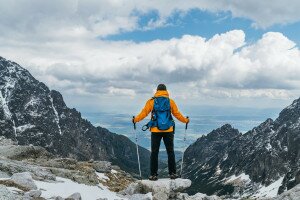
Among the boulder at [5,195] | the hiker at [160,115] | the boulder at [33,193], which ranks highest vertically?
the hiker at [160,115]

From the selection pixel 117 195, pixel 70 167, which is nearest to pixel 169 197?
pixel 117 195

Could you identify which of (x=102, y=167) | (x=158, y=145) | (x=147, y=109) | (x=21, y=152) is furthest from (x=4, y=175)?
(x=21, y=152)

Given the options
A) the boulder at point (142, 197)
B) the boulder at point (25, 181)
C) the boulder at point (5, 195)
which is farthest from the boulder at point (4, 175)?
the boulder at point (142, 197)

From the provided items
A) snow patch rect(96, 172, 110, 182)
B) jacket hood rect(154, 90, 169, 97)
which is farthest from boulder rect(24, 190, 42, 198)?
snow patch rect(96, 172, 110, 182)

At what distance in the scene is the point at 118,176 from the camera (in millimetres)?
32812

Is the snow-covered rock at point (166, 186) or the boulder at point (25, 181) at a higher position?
the boulder at point (25, 181)

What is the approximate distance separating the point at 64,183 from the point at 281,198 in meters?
11.1

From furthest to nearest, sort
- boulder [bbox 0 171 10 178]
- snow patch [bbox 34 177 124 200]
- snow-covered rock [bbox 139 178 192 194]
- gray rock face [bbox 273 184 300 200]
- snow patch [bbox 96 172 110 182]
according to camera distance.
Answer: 1. snow patch [bbox 96 172 110 182]
2. snow-covered rock [bbox 139 178 192 194]
3. boulder [bbox 0 171 10 178]
4. snow patch [bbox 34 177 124 200]
5. gray rock face [bbox 273 184 300 200]

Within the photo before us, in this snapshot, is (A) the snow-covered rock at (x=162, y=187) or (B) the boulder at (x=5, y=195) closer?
(B) the boulder at (x=5, y=195)

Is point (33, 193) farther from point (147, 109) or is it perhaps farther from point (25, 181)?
point (147, 109)

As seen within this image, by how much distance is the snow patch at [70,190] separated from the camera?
Answer: 20.7 metres

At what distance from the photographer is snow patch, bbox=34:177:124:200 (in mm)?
20684

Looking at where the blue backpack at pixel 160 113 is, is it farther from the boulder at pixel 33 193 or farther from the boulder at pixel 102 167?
the boulder at pixel 102 167

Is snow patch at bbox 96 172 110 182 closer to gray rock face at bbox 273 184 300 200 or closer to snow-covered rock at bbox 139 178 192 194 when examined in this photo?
snow-covered rock at bbox 139 178 192 194
